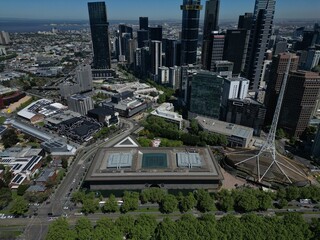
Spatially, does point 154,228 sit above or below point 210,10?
below

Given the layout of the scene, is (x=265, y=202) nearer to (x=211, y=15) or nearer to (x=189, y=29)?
(x=189, y=29)

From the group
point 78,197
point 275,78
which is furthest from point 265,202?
point 275,78

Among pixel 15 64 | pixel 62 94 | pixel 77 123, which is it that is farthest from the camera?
pixel 15 64

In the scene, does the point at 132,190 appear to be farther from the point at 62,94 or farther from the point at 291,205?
the point at 62,94

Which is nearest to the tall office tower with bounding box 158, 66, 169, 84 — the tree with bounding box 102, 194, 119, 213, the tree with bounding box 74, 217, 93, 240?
the tree with bounding box 102, 194, 119, 213

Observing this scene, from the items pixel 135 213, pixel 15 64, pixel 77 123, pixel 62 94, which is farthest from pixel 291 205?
pixel 15 64

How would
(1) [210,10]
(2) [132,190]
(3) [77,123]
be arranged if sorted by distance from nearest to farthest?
1. (2) [132,190]
2. (3) [77,123]
3. (1) [210,10]

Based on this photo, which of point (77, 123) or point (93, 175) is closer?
point (93, 175)

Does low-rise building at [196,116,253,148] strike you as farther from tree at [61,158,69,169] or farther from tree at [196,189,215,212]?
tree at [61,158,69,169]
